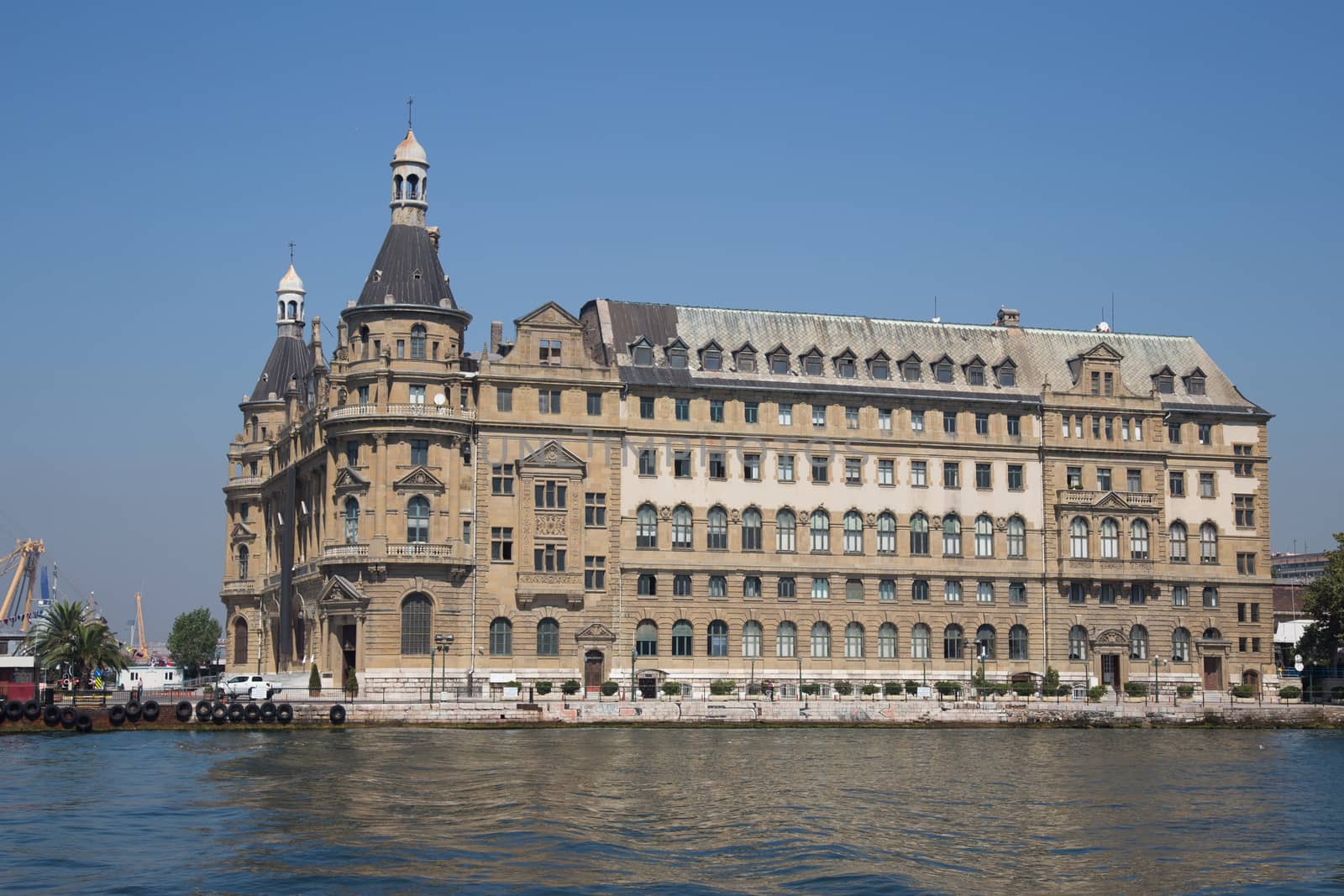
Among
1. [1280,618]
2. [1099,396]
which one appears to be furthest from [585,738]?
[1280,618]

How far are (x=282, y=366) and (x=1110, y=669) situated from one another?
2815 inches

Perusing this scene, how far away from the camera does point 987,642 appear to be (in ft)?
380

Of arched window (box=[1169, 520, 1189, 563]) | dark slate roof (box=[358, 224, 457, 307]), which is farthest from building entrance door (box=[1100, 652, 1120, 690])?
dark slate roof (box=[358, 224, 457, 307])

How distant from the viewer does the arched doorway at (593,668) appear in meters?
107

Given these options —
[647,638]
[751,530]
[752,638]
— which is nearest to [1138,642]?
[752,638]

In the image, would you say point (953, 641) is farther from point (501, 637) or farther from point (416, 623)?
point (416, 623)

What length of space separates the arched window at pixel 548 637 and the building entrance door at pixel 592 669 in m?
1.94

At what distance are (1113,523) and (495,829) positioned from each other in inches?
3000

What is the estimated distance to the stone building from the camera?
106 m

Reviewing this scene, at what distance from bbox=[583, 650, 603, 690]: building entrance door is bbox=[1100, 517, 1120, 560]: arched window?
1447 inches

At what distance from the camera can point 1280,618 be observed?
17062 cm

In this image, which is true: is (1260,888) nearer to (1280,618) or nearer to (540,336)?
(540,336)

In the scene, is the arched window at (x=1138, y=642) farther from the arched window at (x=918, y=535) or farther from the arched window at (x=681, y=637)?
the arched window at (x=681, y=637)

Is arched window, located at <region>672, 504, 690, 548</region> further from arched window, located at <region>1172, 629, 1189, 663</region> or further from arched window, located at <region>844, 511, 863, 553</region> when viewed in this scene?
arched window, located at <region>1172, 629, 1189, 663</region>
